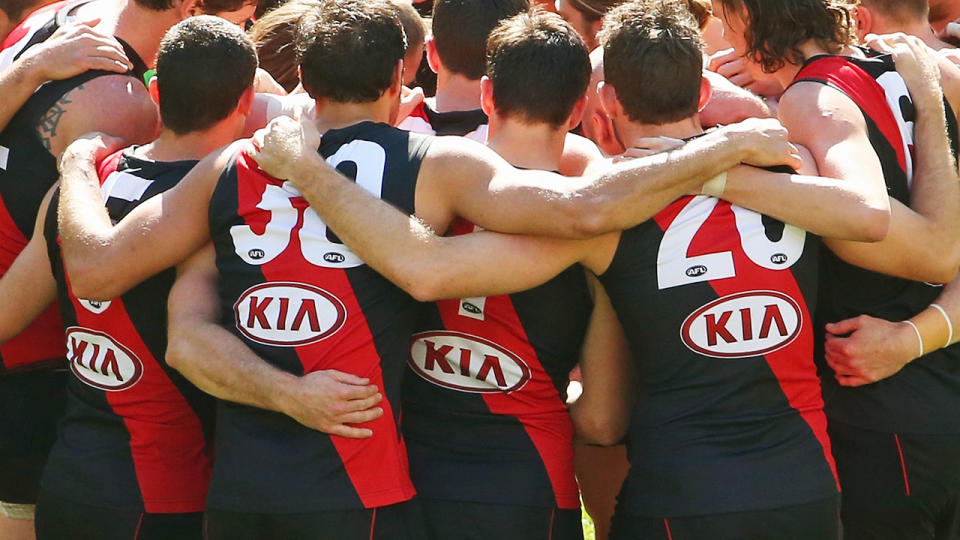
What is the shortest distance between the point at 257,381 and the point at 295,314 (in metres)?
0.24

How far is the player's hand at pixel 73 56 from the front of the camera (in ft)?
13.6

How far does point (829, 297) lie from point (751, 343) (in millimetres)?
733

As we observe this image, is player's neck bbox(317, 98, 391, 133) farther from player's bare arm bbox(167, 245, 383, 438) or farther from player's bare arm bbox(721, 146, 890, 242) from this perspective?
player's bare arm bbox(721, 146, 890, 242)

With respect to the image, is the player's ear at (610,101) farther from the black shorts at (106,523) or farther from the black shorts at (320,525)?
the black shorts at (106,523)

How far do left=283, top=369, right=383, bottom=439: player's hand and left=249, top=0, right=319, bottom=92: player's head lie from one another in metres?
2.53

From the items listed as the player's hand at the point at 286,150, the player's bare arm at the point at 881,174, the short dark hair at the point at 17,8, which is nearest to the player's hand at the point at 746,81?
the player's bare arm at the point at 881,174

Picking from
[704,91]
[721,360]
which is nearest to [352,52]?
[704,91]

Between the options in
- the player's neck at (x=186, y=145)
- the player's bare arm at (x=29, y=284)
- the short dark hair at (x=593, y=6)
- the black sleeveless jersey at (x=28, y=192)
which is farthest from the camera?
the short dark hair at (x=593, y=6)

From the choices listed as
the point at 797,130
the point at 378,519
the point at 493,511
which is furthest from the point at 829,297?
the point at 378,519

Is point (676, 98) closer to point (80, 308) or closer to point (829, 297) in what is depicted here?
point (829, 297)

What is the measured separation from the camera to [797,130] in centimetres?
376

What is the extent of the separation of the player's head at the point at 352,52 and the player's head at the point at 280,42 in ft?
5.93

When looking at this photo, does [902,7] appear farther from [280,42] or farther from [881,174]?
[280,42]

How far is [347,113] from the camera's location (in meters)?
3.59
